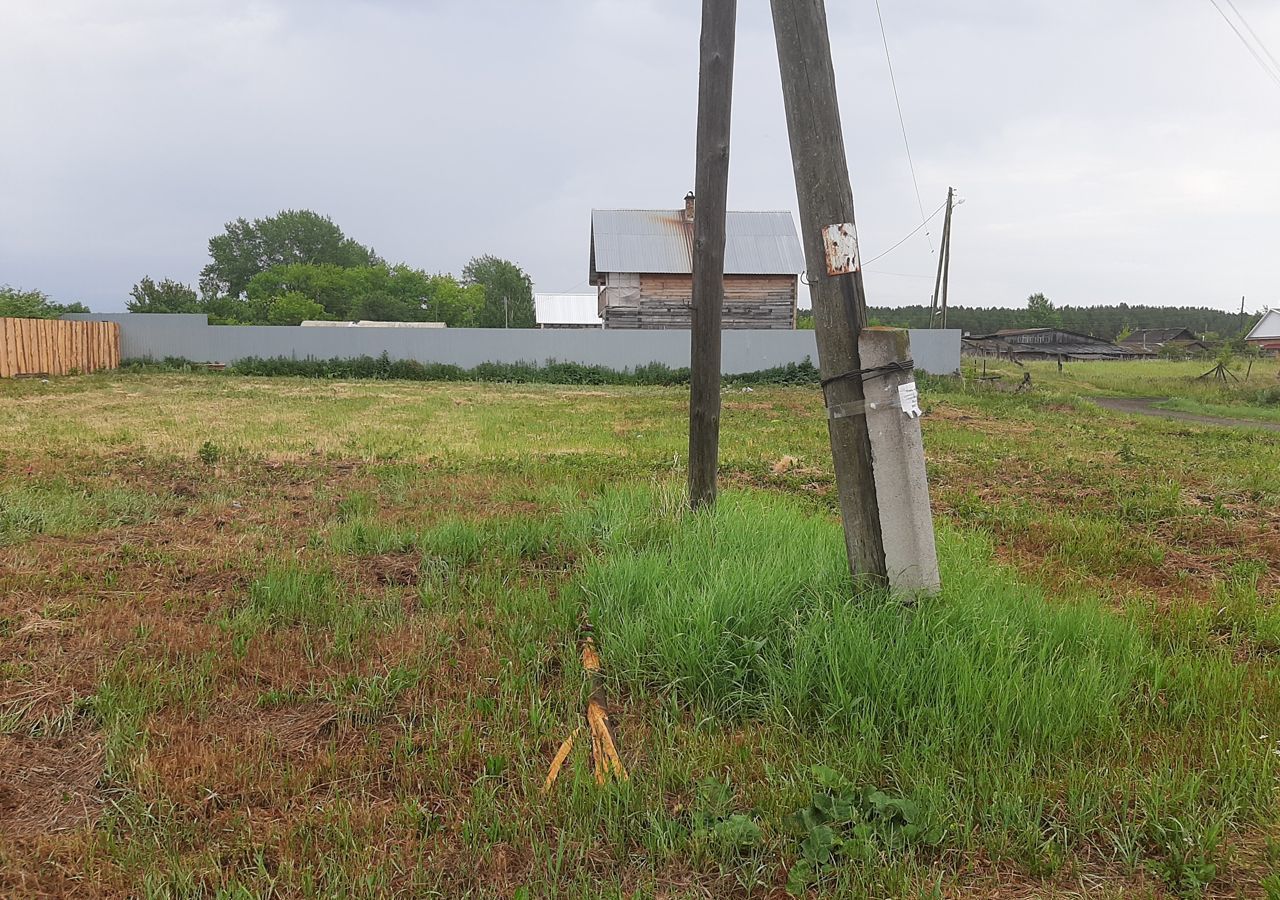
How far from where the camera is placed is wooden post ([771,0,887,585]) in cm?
297

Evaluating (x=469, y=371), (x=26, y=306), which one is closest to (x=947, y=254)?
(x=469, y=371)

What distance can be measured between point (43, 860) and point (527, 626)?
5.48 ft

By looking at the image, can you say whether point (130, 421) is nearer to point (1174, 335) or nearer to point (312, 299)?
point (312, 299)

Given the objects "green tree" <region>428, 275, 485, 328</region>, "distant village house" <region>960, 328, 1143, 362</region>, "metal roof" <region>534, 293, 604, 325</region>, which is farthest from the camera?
"green tree" <region>428, 275, 485, 328</region>

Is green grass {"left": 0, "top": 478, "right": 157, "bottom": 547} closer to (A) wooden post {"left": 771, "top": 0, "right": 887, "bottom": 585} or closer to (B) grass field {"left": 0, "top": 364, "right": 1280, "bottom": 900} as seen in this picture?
(B) grass field {"left": 0, "top": 364, "right": 1280, "bottom": 900}

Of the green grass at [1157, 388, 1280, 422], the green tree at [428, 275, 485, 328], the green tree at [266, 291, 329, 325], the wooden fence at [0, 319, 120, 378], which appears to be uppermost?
the green tree at [428, 275, 485, 328]

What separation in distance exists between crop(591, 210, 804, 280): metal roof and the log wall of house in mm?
419

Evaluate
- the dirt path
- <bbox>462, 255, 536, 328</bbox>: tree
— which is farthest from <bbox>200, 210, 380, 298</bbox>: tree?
the dirt path

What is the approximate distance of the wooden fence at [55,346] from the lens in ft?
67.9

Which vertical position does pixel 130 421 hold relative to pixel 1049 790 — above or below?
above

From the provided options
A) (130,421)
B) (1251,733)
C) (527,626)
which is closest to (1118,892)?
(1251,733)

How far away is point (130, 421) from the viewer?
35.6ft

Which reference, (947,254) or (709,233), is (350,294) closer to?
(947,254)

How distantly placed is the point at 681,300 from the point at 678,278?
88cm
